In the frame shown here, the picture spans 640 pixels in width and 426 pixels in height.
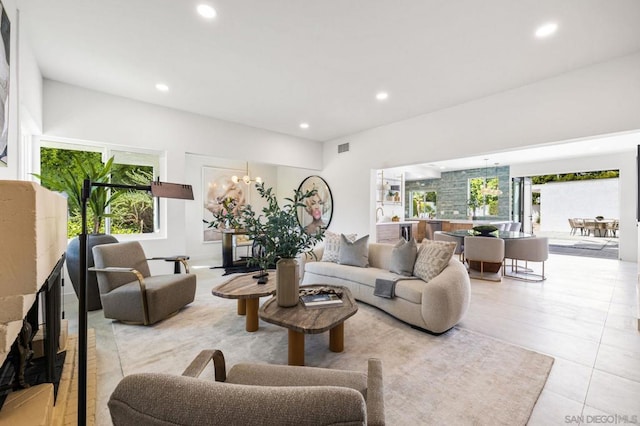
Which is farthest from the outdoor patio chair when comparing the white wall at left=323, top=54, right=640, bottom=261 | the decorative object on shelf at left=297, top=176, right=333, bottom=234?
the decorative object on shelf at left=297, top=176, right=333, bottom=234

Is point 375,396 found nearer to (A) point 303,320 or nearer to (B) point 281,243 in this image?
(A) point 303,320

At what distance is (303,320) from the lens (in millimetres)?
2141

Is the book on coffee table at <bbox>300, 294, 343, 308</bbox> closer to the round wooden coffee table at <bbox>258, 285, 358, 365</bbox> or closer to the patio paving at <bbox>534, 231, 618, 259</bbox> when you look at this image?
the round wooden coffee table at <bbox>258, 285, 358, 365</bbox>

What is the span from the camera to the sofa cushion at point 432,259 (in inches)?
122

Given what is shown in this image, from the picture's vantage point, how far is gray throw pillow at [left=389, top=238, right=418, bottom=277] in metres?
3.41

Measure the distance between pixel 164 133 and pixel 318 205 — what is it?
12.5 ft

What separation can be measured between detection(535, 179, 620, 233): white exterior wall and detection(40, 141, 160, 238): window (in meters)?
15.1

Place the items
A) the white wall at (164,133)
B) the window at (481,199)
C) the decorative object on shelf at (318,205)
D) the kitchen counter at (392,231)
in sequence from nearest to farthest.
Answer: the white wall at (164,133) < the decorative object on shelf at (318,205) < the kitchen counter at (392,231) < the window at (481,199)

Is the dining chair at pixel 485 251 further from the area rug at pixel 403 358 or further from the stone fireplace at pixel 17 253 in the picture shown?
the stone fireplace at pixel 17 253

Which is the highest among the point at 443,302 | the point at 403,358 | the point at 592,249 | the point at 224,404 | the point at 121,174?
the point at 121,174

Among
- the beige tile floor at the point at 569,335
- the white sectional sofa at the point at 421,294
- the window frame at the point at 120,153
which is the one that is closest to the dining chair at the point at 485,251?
the beige tile floor at the point at 569,335

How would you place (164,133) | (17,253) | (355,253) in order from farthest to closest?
(164,133) → (355,253) → (17,253)

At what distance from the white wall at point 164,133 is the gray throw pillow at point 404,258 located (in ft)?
11.8

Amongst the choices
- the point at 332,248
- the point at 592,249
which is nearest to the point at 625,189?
the point at 592,249
